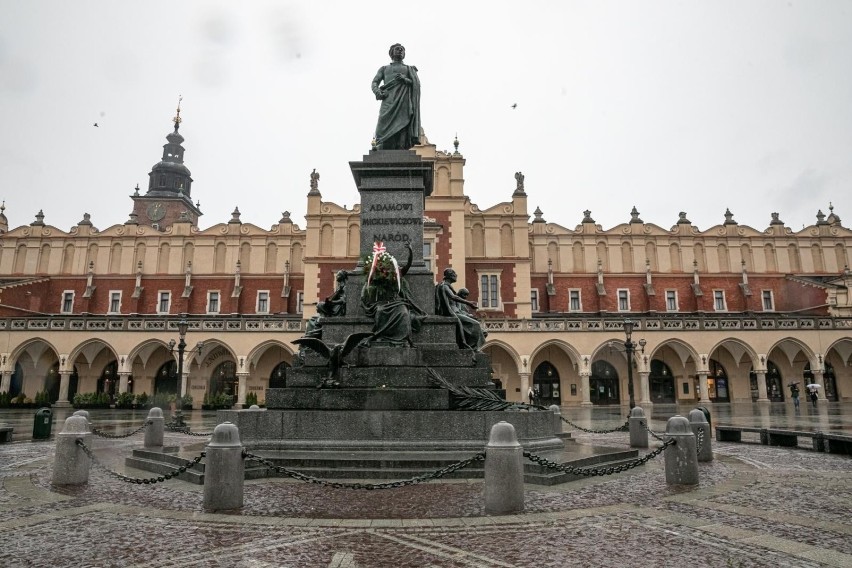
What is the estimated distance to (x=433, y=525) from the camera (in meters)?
5.45

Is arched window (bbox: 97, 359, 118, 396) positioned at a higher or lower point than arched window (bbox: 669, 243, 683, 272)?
lower

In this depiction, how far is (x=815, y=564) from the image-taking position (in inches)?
170

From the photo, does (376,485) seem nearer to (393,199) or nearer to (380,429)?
(380,429)

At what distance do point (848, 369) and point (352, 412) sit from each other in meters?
41.1

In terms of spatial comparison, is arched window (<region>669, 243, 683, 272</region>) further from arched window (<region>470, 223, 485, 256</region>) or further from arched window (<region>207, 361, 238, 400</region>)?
arched window (<region>207, 361, 238, 400</region>)

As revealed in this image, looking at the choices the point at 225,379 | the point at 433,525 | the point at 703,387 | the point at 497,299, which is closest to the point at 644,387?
the point at 703,387

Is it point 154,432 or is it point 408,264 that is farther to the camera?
point 154,432

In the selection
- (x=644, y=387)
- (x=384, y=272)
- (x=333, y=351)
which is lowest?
(x=644, y=387)

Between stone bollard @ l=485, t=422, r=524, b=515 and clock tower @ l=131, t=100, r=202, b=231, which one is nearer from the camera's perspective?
stone bollard @ l=485, t=422, r=524, b=515

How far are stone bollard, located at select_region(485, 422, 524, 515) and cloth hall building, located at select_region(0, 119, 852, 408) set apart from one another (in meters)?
29.6

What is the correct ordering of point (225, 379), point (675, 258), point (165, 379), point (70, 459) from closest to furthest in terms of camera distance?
point (70, 459) → point (165, 379) → point (225, 379) → point (675, 258)

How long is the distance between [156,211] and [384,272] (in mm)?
65113

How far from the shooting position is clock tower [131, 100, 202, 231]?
223 feet

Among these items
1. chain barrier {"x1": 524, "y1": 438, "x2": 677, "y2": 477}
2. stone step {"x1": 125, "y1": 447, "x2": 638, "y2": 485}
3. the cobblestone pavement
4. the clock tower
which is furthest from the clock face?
chain barrier {"x1": 524, "y1": 438, "x2": 677, "y2": 477}
